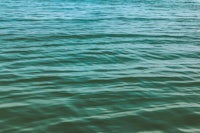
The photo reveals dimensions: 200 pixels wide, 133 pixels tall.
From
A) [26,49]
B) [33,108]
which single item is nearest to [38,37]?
[26,49]

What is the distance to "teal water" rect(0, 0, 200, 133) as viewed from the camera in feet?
26.6

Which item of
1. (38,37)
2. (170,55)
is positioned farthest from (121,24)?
(170,55)

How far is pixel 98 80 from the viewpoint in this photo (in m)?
11.0

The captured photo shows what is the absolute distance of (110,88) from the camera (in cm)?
1031

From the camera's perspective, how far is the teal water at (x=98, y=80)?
8.11 meters

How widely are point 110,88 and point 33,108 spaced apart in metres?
2.56

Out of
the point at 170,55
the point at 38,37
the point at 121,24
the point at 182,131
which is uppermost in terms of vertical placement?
the point at 121,24

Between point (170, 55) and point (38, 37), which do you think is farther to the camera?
point (38, 37)

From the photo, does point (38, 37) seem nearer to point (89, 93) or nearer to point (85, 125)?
point (89, 93)

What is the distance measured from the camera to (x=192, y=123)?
27.1 feet

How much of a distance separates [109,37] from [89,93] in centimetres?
878

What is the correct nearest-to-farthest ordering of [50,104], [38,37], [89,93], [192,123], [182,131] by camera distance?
[182,131] → [192,123] → [50,104] → [89,93] → [38,37]

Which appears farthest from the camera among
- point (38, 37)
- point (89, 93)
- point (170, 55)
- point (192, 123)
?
point (38, 37)

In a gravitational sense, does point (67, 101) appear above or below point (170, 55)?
below
